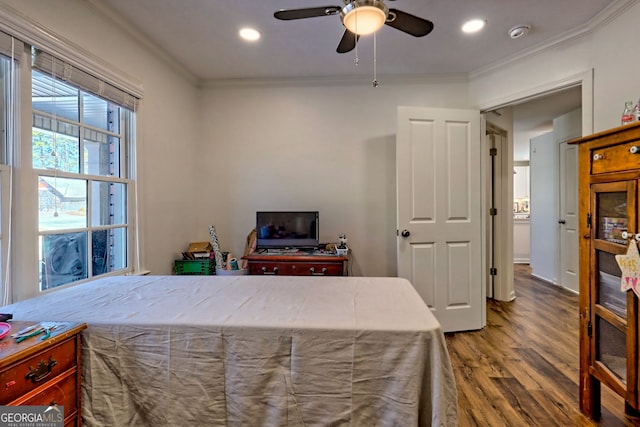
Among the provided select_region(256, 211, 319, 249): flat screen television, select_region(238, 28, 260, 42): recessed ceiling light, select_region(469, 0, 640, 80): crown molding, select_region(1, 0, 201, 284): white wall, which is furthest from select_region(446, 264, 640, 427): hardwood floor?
select_region(238, 28, 260, 42): recessed ceiling light

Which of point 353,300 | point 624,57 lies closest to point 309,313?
point 353,300

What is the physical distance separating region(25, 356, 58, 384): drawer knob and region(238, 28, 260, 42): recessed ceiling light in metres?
2.37

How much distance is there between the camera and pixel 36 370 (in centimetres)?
99

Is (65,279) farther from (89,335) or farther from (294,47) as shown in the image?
(294,47)

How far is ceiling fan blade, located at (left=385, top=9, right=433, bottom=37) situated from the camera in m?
1.49

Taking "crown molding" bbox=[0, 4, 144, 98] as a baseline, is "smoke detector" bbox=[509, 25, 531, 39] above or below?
above

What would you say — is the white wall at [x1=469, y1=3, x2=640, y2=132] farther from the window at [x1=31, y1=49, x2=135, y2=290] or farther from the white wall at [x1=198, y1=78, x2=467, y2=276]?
the window at [x1=31, y1=49, x2=135, y2=290]

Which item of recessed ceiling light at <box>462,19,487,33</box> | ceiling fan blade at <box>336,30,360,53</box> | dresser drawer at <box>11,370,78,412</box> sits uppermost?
recessed ceiling light at <box>462,19,487,33</box>

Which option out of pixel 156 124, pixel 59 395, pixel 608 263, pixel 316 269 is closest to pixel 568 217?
pixel 608 263

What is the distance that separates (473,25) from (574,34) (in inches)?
33.0

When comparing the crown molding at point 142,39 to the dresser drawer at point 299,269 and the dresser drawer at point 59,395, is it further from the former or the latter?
the dresser drawer at point 59,395

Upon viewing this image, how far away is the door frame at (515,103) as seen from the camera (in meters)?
2.21

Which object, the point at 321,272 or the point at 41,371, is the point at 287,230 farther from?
the point at 41,371

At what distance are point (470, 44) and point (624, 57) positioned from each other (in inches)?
40.2
